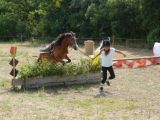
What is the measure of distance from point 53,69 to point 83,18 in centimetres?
2867

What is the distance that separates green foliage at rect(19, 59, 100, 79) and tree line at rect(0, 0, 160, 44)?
17.5 m

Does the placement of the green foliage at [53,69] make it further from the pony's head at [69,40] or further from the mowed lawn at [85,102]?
the pony's head at [69,40]

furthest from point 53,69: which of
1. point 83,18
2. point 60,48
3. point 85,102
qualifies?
point 83,18

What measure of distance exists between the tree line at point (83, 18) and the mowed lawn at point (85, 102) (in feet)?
59.4

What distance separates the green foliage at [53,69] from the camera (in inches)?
502

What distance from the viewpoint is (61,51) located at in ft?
47.3

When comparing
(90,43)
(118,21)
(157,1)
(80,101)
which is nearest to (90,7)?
(118,21)

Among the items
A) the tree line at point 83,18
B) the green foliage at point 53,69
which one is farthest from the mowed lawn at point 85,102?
the tree line at point 83,18

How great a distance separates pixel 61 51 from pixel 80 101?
3.83 metres

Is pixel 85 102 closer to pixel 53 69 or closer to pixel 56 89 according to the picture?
pixel 56 89

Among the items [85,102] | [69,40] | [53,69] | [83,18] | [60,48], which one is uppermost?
[83,18]

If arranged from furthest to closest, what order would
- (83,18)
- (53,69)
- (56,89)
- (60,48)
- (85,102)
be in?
(83,18) < (60,48) < (53,69) < (56,89) < (85,102)

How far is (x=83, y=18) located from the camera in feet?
136

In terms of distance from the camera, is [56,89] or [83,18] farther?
[83,18]
